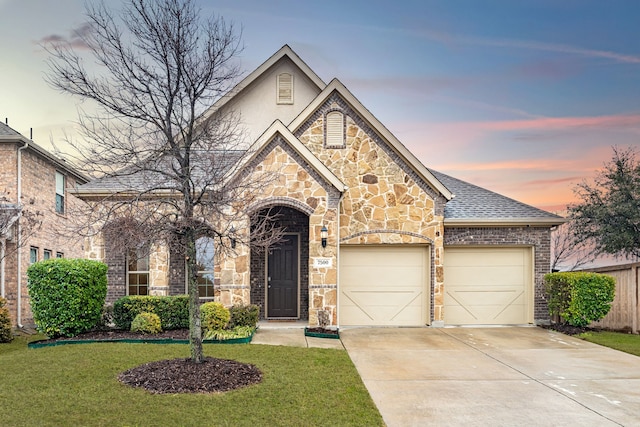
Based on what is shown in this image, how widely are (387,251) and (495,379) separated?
6672 mm

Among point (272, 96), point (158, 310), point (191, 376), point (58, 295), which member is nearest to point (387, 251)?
point (158, 310)

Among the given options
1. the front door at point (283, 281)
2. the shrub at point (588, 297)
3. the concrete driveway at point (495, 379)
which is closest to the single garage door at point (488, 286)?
the shrub at point (588, 297)

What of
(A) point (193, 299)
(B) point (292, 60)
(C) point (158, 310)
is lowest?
(C) point (158, 310)

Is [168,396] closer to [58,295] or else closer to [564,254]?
[58,295]

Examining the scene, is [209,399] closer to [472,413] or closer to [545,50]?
[472,413]

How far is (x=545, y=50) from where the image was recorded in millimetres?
14945

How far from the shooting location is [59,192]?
19938 millimetres

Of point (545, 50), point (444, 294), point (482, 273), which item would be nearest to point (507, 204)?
point (482, 273)

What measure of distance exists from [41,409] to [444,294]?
11313mm

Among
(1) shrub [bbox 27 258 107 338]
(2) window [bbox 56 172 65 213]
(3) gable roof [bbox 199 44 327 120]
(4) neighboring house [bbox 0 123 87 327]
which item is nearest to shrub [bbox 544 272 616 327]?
(3) gable roof [bbox 199 44 327 120]

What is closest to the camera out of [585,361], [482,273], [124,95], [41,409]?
[41,409]

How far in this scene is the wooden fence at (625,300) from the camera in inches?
560

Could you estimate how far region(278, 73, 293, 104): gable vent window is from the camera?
1752cm

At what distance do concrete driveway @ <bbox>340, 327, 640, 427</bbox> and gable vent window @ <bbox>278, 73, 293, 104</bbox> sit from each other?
8.27 m
